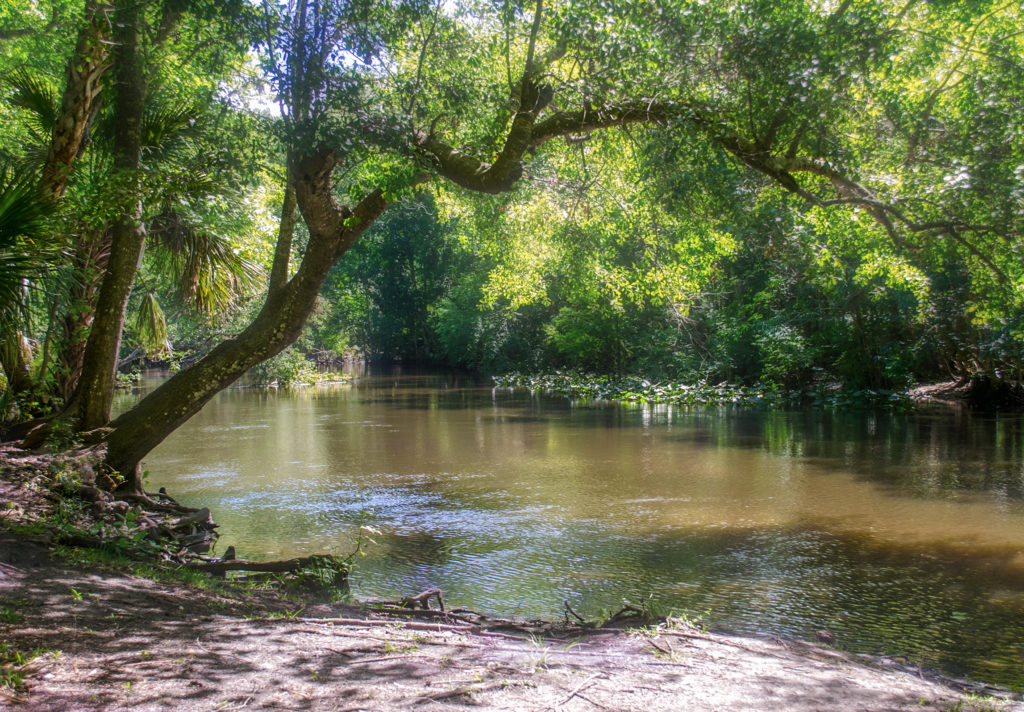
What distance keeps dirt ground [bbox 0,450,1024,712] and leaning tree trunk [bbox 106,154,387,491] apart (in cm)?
266

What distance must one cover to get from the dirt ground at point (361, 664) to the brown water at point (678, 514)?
1398mm

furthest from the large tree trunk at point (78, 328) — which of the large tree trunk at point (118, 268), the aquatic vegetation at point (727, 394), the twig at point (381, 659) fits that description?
the aquatic vegetation at point (727, 394)

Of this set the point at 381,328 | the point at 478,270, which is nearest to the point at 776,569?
the point at 478,270

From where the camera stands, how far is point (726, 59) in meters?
7.36

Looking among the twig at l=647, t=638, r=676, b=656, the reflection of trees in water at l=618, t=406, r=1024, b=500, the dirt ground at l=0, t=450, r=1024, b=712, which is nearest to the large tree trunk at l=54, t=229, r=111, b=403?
the dirt ground at l=0, t=450, r=1024, b=712

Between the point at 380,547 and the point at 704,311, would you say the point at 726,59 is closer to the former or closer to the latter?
the point at 380,547

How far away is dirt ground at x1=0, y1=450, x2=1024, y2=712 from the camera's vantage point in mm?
3145

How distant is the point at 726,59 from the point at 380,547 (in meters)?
6.03

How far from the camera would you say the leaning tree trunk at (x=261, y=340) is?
7.39 meters

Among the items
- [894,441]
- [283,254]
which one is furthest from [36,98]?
[894,441]

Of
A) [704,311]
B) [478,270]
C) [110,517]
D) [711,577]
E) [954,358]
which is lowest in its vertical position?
[711,577]

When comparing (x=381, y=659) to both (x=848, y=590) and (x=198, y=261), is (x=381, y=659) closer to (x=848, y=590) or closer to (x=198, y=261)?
(x=848, y=590)

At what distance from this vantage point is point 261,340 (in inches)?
294

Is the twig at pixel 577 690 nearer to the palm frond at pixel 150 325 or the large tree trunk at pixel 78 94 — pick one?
the large tree trunk at pixel 78 94
